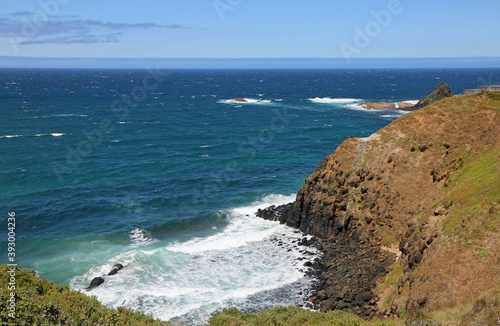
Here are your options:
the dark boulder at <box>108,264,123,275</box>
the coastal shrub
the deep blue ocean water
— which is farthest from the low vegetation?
the dark boulder at <box>108,264,123,275</box>

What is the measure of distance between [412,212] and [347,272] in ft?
29.4

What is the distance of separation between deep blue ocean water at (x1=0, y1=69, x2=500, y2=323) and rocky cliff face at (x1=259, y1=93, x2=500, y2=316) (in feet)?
15.6

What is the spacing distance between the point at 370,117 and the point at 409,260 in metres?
102

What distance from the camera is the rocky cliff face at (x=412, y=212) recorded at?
25516 millimetres

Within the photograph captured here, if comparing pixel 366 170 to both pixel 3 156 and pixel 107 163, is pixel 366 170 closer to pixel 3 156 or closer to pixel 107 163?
pixel 107 163

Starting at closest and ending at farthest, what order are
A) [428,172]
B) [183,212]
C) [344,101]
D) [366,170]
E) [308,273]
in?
[308,273] < [428,172] < [366,170] < [183,212] < [344,101]

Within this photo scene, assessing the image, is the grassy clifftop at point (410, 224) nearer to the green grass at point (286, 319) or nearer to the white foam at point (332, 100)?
the green grass at point (286, 319)

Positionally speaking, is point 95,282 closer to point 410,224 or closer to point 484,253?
point 410,224

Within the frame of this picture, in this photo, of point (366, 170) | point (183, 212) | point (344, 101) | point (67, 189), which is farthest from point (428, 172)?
point (344, 101)

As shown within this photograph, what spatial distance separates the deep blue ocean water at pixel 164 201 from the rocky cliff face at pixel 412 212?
4.75m

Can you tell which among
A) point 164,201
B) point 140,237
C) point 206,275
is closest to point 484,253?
point 206,275

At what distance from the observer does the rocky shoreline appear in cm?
3103

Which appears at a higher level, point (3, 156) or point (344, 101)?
point (344, 101)

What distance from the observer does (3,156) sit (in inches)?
2943
